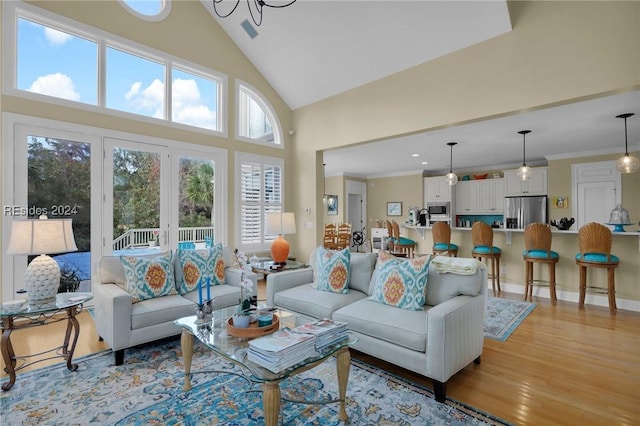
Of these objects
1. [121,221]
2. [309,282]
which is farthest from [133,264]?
[309,282]

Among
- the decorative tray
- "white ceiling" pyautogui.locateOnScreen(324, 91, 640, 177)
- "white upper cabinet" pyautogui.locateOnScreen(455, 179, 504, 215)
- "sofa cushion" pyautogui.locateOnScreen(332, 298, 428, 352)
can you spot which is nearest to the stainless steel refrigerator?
"white upper cabinet" pyautogui.locateOnScreen(455, 179, 504, 215)

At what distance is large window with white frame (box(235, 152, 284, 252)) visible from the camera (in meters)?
5.16

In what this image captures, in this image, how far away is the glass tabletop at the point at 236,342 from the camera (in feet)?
4.95

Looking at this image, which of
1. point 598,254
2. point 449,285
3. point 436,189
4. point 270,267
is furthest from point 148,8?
point 436,189

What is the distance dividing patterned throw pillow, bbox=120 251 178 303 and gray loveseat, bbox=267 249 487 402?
3.66 feet

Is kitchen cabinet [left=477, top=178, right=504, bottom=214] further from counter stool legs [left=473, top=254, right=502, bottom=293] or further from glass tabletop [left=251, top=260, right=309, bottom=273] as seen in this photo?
glass tabletop [left=251, top=260, right=309, bottom=273]

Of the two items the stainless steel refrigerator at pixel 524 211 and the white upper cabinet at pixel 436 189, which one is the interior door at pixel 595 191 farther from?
the white upper cabinet at pixel 436 189

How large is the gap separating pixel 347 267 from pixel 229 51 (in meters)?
4.16

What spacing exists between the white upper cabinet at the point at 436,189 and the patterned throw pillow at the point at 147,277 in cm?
744

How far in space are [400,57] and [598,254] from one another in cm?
358

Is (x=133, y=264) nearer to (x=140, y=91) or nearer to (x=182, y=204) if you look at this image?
(x=182, y=204)

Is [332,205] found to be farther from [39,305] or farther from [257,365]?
[257,365]

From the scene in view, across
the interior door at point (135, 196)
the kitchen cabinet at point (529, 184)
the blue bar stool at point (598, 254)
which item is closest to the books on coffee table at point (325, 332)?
the interior door at point (135, 196)

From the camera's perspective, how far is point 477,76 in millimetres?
3441
